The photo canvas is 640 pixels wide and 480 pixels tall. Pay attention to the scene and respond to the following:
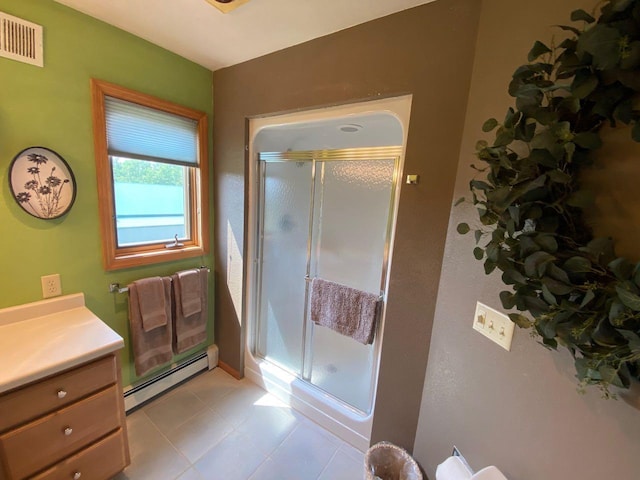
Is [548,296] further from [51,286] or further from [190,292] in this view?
[51,286]

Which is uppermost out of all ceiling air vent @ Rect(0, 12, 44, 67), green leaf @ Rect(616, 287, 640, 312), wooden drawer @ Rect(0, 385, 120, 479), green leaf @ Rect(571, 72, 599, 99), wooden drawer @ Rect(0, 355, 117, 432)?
ceiling air vent @ Rect(0, 12, 44, 67)

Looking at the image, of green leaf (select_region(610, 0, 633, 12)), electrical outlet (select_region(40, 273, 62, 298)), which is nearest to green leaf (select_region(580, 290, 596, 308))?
green leaf (select_region(610, 0, 633, 12))

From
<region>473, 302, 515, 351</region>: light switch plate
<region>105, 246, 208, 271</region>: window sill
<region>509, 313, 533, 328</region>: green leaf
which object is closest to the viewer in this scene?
<region>509, 313, 533, 328</region>: green leaf

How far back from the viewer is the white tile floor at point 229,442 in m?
1.47

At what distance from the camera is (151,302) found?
1.72 meters

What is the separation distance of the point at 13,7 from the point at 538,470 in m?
2.67

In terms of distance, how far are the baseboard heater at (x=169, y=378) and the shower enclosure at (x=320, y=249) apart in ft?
1.39

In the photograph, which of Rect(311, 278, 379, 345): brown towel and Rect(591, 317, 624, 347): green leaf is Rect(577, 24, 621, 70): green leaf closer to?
Rect(591, 317, 624, 347): green leaf

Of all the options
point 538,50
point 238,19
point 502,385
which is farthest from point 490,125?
point 238,19

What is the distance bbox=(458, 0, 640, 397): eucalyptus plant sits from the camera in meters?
0.48

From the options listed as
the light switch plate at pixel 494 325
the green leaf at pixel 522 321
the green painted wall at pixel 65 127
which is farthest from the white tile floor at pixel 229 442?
the green leaf at pixel 522 321

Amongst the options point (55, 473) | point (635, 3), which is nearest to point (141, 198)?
point (55, 473)

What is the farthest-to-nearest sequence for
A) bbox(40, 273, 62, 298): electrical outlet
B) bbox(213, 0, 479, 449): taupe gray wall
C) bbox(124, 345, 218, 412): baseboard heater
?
bbox(124, 345, 218, 412): baseboard heater < bbox(40, 273, 62, 298): electrical outlet < bbox(213, 0, 479, 449): taupe gray wall

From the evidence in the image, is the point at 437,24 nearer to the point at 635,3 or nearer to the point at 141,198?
the point at 635,3
